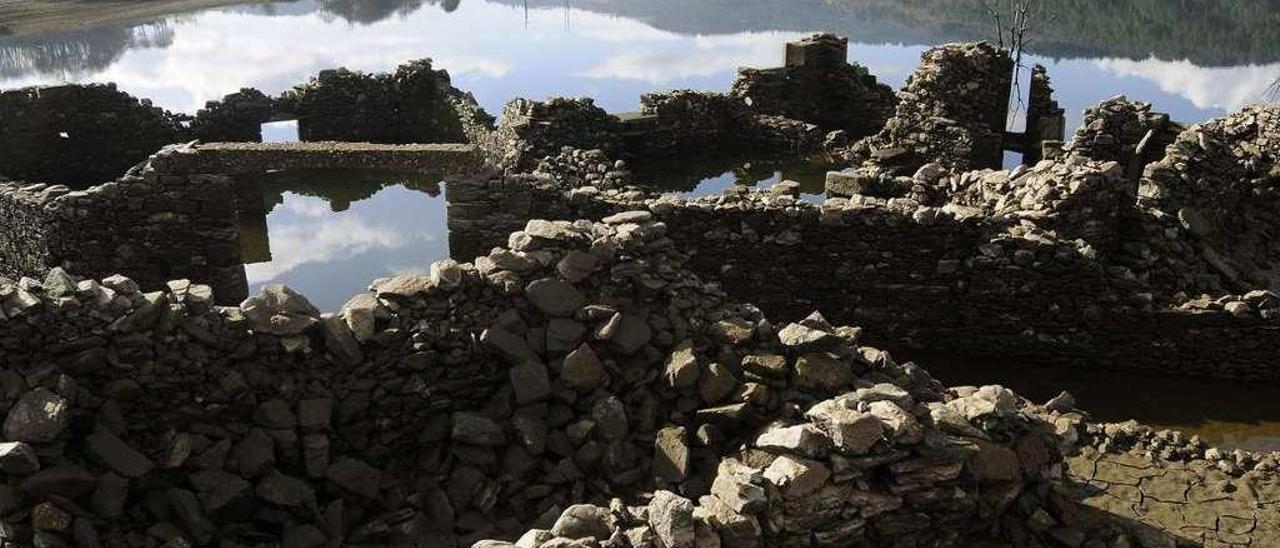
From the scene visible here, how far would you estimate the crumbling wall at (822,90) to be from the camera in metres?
24.5

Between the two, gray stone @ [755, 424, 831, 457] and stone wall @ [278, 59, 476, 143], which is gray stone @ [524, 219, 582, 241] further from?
stone wall @ [278, 59, 476, 143]

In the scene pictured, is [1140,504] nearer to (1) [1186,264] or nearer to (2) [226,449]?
(1) [1186,264]

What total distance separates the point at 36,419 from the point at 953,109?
16.4m

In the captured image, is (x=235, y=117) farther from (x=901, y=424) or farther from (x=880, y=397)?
(x=901, y=424)

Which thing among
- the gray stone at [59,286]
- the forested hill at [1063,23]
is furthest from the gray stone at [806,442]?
the forested hill at [1063,23]

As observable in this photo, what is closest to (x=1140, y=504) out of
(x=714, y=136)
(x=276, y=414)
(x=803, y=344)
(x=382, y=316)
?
(x=803, y=344)

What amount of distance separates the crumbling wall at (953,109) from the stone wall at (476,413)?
37.2ft

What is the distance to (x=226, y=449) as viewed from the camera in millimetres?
8383

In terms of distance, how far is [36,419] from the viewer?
771 cm

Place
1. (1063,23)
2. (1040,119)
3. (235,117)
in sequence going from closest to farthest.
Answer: (1040,119) → (235,117) → (1063,23)

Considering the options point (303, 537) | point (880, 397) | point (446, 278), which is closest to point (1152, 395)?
point (880, 397)

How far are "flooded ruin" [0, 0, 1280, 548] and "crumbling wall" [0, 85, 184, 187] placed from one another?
0.21 feet

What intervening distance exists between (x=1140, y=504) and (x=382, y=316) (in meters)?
6.75

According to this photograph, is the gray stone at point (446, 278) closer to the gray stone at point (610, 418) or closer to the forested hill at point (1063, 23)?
the gray stone at point (610, 418)
